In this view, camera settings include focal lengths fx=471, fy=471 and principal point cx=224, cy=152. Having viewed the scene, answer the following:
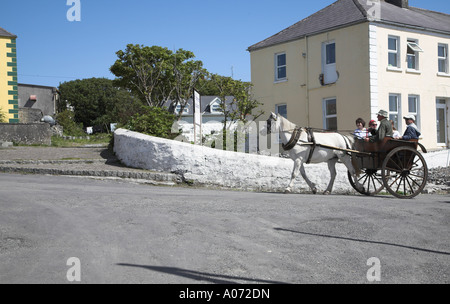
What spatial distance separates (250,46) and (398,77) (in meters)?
9.15

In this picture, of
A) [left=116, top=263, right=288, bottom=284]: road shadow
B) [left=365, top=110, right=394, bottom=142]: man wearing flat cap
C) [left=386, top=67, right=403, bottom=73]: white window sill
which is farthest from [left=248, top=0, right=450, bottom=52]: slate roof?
[left=116, top=263, right=288, bottom=284]: road shadow

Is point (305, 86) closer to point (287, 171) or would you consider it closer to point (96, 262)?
point (287, 171)

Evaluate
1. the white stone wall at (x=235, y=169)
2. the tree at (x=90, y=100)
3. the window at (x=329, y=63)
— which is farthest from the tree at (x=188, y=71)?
the tree at (x=90, y=100)

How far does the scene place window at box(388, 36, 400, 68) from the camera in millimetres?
24328

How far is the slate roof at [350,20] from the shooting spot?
2427cm

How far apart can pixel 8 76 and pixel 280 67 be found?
17156 mm

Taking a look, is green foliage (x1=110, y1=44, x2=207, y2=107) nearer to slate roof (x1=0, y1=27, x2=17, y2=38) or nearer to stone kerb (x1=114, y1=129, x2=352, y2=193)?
slate roof (x1=0, y1=27, x2=17, y2=38)

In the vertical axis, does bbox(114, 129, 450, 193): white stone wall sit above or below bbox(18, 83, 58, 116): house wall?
below

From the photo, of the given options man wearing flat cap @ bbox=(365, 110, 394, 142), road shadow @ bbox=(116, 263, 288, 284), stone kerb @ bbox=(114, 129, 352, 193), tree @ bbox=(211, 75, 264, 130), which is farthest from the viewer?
tree @ bbox=(211, 75, 264, 130)

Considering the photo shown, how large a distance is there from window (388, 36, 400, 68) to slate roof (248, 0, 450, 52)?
2.74ft

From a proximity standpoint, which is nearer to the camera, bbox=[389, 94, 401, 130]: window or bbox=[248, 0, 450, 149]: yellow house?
bbox=[248, 0, 450, 149]: yellow house

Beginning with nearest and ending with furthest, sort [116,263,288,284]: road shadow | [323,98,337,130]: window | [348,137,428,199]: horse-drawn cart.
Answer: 1. [116,263,288,284]: road shadow
2. [348,137,428,199]: horse-drawn cart
3. [323,98,337,130]: window

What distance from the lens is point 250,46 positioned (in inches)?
1144

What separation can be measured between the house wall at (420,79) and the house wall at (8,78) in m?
21.9
